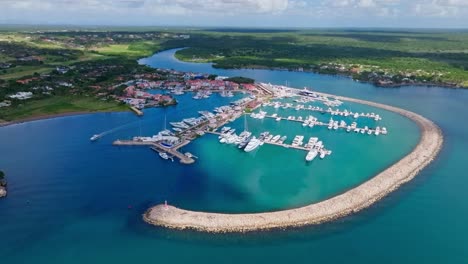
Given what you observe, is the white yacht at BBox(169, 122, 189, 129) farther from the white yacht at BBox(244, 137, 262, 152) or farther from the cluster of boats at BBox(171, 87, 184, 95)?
the cluster of boats at BBox(171, 87, 184, 95)

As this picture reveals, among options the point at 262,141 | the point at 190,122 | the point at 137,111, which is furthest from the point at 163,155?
the point at 137,111

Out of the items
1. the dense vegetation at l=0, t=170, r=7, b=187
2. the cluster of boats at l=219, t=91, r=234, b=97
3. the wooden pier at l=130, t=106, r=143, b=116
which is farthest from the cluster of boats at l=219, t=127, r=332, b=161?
the dense vegetation at l=0, t=170, r=7, b=187

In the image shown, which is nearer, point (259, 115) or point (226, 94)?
point (259, 115)

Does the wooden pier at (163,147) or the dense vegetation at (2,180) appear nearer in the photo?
the dense vegetation at (2,180)

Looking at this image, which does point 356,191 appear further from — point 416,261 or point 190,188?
point 190,188

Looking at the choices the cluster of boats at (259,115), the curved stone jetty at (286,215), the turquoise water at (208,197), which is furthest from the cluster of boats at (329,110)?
the curved stone jetty at (286,215)

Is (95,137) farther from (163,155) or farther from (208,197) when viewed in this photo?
(208,197)

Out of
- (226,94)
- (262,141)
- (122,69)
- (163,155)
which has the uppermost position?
(122,69)

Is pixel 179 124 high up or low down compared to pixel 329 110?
down

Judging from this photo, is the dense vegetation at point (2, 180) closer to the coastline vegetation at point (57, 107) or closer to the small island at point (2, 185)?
the small island at point (2, 185)

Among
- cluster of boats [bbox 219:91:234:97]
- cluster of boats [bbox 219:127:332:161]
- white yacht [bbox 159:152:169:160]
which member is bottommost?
white yacht [bbox 159:152:169:160]
